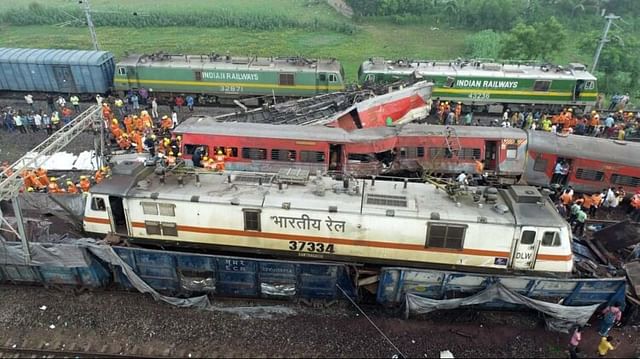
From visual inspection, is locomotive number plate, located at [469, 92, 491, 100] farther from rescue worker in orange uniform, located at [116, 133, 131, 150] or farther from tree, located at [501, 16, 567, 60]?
rescue worker in orange uniform, located at [116, 133, 131, 150]

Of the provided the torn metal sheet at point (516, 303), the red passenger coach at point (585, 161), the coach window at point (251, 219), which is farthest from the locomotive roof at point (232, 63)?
the torn metal sheet at point (516, 303)

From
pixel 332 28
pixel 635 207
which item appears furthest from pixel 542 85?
pixel 332 28

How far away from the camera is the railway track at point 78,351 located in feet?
41.1

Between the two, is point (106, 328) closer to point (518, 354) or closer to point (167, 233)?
point (167, 233)

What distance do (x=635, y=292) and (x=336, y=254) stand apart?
8751 millimetres

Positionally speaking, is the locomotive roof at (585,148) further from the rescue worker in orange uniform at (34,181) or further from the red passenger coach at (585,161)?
the rescue worker in orange uniform at (34,181)

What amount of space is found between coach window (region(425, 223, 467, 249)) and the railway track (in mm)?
7049

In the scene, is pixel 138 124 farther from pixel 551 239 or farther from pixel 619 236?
pixel 619 236

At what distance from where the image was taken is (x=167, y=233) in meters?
14.0

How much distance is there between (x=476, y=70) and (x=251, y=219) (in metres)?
21.2

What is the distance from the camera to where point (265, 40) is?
51.0 metres

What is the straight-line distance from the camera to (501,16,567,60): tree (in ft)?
113

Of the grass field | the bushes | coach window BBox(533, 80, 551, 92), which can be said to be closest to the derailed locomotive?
coach window BBox(533, 80, 551, 92)

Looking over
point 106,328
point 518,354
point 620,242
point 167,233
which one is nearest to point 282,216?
point 167,233
